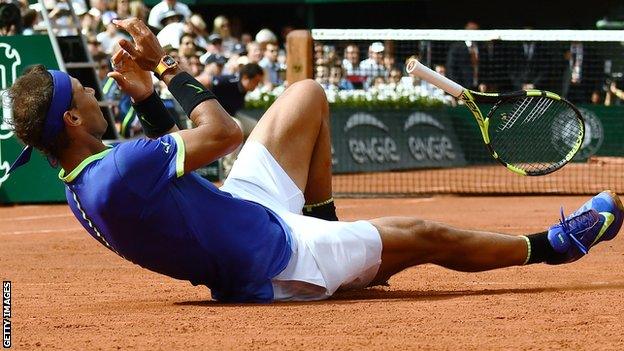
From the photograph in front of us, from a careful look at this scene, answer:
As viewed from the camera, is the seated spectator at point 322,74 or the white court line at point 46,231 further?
the seated spectator at point 322,74

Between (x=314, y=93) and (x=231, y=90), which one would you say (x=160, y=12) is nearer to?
(x=231, y=90)

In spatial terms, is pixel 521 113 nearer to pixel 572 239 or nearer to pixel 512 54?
pixel 572 239

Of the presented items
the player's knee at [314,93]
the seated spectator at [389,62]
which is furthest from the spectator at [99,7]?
the player's knee at [314,93]

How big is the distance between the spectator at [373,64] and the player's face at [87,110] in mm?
10758

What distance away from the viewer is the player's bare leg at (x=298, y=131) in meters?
6.15

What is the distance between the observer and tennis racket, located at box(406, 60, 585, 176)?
7.36m

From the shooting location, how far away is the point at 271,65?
18609mm

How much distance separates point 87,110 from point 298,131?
3.59 feet

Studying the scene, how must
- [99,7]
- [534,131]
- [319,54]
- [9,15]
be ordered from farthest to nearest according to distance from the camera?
[99,7], [319,54], [9,15], [534,131]

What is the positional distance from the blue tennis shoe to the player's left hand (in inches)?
82.8

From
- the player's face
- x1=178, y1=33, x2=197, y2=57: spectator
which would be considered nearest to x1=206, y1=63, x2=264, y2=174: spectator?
x1=178, y1=33, x2=197, y2=57: spectator

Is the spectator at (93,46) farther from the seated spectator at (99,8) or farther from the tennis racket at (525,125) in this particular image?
the tennis racket at (525,125)

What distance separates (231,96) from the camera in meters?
16.0
